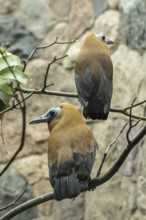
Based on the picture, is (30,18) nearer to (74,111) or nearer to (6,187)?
(6,187)

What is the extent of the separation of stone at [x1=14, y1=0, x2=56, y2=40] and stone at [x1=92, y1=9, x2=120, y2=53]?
295 mm

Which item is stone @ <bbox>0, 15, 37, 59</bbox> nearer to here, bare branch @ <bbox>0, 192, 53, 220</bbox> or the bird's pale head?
the bird's pale head

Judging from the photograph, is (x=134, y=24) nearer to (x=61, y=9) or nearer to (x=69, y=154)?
(x=61, y=9)

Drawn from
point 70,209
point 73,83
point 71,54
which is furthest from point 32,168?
point 71,54

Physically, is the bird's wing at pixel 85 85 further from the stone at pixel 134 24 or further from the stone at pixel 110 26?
the stone at pixel 110 26

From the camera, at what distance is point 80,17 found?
138 inches

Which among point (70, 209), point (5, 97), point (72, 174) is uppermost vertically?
point (5, 97)

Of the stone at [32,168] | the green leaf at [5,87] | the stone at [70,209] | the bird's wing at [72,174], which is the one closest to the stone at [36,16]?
the stone at [32,168]

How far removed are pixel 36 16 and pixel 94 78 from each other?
1.64m

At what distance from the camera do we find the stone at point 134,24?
298 cm

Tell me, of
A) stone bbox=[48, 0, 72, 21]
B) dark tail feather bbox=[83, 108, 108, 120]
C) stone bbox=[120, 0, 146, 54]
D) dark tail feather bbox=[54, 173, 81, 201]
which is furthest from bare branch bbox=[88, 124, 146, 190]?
stone bbox=[48, 0, 72, 21]

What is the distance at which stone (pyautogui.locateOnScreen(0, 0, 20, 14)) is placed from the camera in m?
3.60

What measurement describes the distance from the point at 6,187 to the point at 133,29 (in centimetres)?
96

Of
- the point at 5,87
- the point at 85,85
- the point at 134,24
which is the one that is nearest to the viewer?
the point at 5,87
